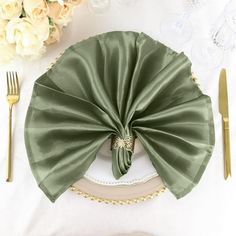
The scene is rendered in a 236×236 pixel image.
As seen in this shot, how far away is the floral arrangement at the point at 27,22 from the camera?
2.46ft

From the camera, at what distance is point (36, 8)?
75 cm

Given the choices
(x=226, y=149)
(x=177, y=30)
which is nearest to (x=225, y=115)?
(x=226, y=149)

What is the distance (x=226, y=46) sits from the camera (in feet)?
3.01

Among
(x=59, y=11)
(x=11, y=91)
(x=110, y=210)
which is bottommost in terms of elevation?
(x=110, y=210)

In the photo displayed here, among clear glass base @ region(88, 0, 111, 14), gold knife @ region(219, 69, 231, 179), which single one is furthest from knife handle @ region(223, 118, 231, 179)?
clear glass base @ region(88, 0, 111, 14)

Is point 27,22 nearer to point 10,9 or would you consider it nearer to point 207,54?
point 10,9

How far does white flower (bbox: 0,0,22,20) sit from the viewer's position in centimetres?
74

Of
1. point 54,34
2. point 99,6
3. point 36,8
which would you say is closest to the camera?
point 36,8

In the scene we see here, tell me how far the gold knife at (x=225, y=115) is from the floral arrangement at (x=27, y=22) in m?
0.34

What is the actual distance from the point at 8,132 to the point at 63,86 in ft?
0.54

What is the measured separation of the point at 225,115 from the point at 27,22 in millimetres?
431

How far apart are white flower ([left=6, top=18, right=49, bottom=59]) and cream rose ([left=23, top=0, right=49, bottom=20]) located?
0.01 meters

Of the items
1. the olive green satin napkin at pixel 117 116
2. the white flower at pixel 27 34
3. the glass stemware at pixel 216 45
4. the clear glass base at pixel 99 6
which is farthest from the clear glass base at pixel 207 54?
the white flower at pixel 27 34

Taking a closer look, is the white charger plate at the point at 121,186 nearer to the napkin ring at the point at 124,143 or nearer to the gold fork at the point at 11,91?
the napkin ring at the point at 124,143
